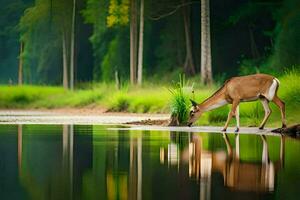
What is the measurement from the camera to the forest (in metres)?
42.5

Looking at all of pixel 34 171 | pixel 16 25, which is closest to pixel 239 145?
pixel 34 171

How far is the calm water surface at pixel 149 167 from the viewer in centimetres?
1051

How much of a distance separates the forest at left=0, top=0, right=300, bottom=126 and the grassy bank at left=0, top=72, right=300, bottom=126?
7 centimetres

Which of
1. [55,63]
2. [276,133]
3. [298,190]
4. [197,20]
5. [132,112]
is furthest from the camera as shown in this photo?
[55,63]

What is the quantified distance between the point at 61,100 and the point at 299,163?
35.3m

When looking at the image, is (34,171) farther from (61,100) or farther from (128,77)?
(128,77)

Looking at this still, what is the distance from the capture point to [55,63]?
7556 cm

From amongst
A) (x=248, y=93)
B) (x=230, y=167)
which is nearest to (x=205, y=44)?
(x=248, y=93)

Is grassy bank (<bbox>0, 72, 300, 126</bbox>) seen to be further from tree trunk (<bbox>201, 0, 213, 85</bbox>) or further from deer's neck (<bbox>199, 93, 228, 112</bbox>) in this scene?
deer's neck (<bbox>199, 93, 228, 112</bbox>)

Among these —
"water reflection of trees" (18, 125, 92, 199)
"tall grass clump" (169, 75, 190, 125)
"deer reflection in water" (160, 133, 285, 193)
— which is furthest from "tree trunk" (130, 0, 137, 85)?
"deer reflection in water" (160, 133, 285, 193)

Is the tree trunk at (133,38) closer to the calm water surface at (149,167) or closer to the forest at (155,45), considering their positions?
the forest at (155,45)

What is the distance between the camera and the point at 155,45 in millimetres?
57906

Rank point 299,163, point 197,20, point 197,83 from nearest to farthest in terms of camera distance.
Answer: point 299,163
point 197,83
point 197,20

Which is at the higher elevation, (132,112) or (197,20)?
(197,20)
